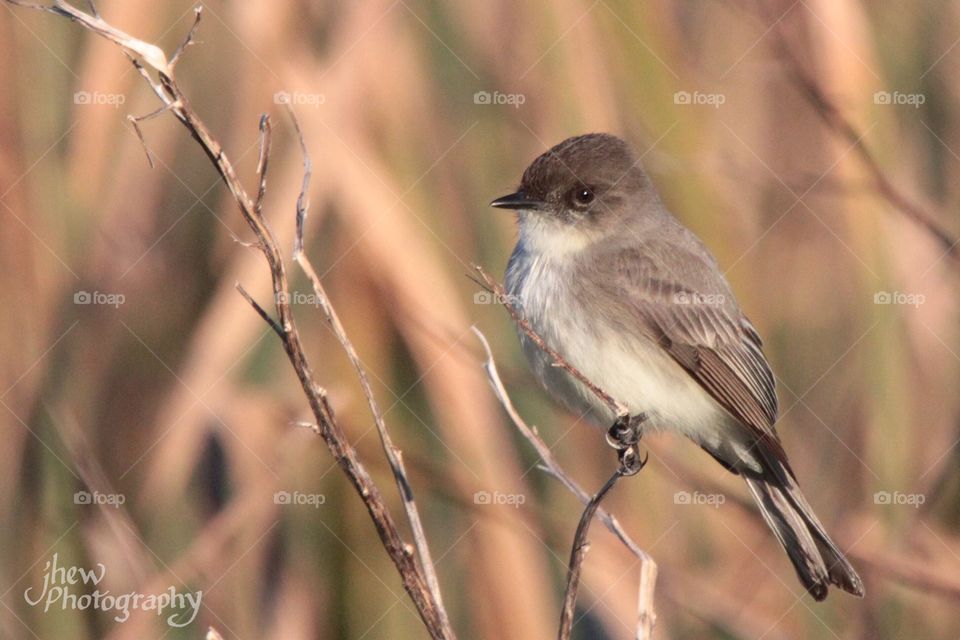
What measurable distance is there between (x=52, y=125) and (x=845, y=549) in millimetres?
2718

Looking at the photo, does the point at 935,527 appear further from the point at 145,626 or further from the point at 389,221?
the point at 145,626

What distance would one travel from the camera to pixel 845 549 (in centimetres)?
354

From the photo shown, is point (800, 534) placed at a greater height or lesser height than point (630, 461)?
lesser

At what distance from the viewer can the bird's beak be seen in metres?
3.44

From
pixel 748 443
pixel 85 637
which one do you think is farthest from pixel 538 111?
pixel 85 637
